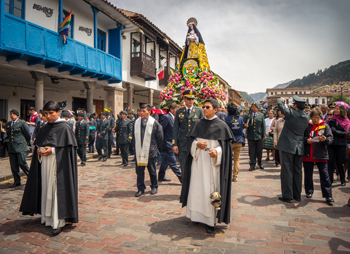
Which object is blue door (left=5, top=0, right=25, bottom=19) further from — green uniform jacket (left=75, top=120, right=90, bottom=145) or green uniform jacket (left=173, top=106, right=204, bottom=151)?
green uniform jacket (left=173, top=106, right=204, bottom=151)

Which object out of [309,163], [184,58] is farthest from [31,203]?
[184,58]

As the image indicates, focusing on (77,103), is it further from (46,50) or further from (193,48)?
(193,48)

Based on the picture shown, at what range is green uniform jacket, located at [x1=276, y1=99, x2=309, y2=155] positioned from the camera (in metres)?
4.64

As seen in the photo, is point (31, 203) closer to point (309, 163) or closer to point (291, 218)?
point (291, 218)

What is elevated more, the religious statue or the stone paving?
the religious statue

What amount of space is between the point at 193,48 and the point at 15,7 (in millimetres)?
7784

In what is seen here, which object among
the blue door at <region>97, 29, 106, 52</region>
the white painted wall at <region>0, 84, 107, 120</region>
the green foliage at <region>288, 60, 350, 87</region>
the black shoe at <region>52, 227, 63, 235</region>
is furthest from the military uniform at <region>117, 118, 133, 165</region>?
the green foliage at <region>288, 60, 350, 87</region>

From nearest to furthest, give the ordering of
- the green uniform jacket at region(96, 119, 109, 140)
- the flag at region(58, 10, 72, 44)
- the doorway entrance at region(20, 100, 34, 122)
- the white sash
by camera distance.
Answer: the white sash
the green uniform jacket at region(96, 119, 109, 140)
the flag at region(58, 10, 72, 44)
the doorway entrance at region(20, 100, 34, 122)

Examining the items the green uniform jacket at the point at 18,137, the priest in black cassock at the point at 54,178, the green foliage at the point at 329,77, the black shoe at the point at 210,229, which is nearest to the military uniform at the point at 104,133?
the green uniform jacket at the point at 18,137

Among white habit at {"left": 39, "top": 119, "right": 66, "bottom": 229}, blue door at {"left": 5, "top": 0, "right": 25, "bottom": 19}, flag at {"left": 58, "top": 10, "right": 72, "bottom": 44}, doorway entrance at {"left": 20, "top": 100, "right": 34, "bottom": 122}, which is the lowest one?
white habit at {"left": 39, "top": 119, "right": 66, "bottom": 229}

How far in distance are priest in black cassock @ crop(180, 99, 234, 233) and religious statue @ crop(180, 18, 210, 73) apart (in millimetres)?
6101

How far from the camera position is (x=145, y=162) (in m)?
5.07

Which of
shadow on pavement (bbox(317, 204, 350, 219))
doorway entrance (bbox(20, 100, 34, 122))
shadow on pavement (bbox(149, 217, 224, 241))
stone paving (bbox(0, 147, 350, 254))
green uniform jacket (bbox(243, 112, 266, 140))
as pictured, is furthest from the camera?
doorway entrance (bbox(20, 100, 34, 122))

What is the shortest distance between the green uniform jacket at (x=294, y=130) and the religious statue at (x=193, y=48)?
5.04 m
